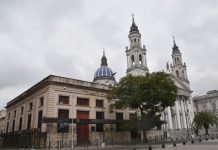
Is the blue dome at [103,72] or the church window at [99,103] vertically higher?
Answer: the blue dome at [103,72]

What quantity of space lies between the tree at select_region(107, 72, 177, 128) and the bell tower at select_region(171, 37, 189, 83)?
53.5 m

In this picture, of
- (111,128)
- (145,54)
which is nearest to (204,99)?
(145,54)

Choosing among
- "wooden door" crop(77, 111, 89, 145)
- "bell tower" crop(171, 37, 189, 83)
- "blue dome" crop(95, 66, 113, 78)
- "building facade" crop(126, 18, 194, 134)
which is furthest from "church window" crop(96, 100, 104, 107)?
"bell tower" crop(171, 37, 189, 83)

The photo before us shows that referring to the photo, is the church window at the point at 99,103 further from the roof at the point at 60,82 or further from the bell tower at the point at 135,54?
the bell tower at the point at 135,54

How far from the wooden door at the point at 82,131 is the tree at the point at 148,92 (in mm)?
6291

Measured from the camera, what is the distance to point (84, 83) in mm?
45312

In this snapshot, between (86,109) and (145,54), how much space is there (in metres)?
39.6

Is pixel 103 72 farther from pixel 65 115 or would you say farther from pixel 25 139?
pixel 25 139

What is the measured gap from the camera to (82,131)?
42.0m

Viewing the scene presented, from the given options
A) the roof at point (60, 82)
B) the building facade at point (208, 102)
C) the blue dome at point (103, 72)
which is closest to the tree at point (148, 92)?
the roof at point (60, 82)

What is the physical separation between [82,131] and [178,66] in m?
62.2

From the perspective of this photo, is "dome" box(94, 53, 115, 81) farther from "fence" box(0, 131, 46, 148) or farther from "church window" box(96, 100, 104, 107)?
"fence" box(0, 131, 46, 148)

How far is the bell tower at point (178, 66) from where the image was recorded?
9194 cm

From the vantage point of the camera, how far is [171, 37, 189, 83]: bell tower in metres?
91.9
